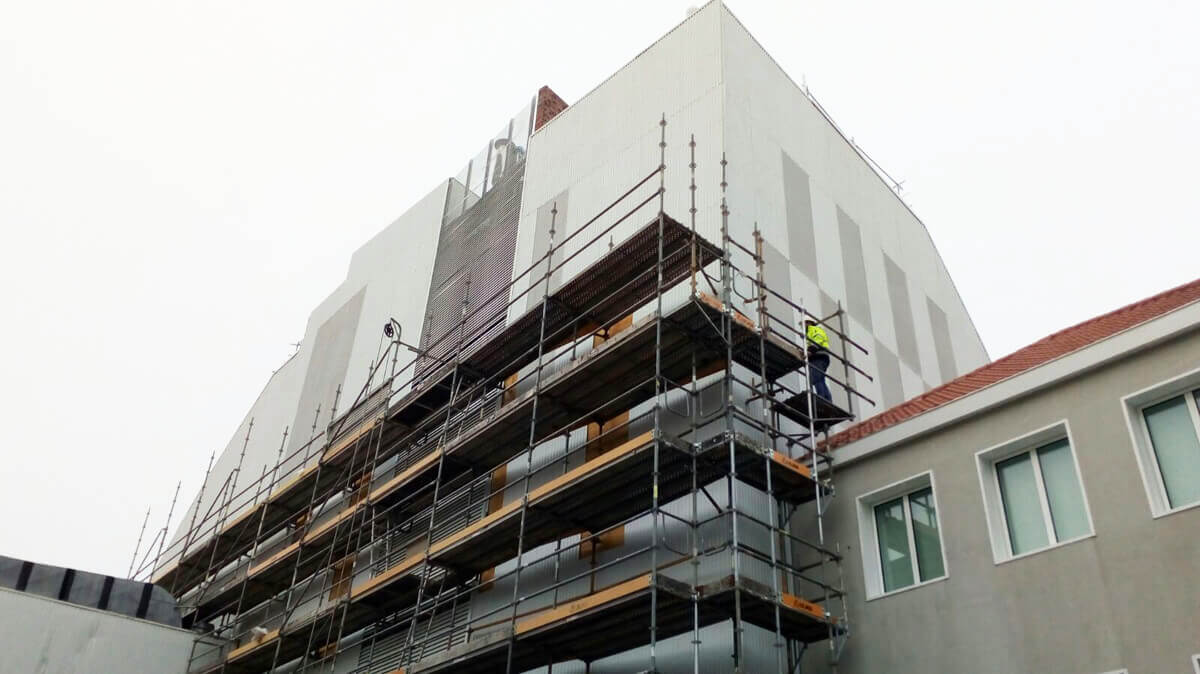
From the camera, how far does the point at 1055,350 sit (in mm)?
13727

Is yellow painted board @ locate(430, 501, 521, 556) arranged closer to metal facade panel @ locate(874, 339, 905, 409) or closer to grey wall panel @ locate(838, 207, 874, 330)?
metal facade panel @ locate(874, 339, 905, 409)

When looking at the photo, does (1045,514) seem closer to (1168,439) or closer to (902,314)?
(1168,439)

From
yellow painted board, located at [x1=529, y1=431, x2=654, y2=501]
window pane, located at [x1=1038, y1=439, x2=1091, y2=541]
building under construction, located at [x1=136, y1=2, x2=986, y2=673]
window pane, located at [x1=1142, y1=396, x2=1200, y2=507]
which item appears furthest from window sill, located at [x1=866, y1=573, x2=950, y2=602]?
yellow painted board, located at [x1=529, y1=431, x2=654, y2=501]

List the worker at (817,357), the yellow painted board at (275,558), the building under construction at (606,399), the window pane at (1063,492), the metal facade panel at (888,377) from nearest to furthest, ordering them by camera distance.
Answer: the window pane at (1063,492) → the building under construction at (606,399) → the worker at (817,357) → the metal facade panel at (888,377) → the yellow painted board at (275,558)

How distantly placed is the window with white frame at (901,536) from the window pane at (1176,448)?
9.05ft

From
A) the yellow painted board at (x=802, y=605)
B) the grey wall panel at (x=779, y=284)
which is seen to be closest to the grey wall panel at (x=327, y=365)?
the grey wall panel at (x=779, y=284)

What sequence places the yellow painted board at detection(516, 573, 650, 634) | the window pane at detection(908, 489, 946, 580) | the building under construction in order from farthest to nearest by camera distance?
the building under construction, the window pane at detection(908, 489, 946, 580), the yellow painted board at detection(516, 573, 650, 634)

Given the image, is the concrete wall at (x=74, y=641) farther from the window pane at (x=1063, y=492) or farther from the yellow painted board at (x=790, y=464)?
the window pane at (x=1063, y=492)

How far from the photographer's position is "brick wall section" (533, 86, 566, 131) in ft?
82.9

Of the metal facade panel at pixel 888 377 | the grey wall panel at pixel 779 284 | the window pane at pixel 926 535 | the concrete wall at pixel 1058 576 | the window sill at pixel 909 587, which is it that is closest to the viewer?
the concrete wall at pixel 1058 576

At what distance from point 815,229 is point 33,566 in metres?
17.5

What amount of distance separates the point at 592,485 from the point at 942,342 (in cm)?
1262

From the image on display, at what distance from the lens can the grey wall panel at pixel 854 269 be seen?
68.0 feet

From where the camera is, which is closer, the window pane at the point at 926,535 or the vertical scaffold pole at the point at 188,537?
the window pane at the point at 926,535
